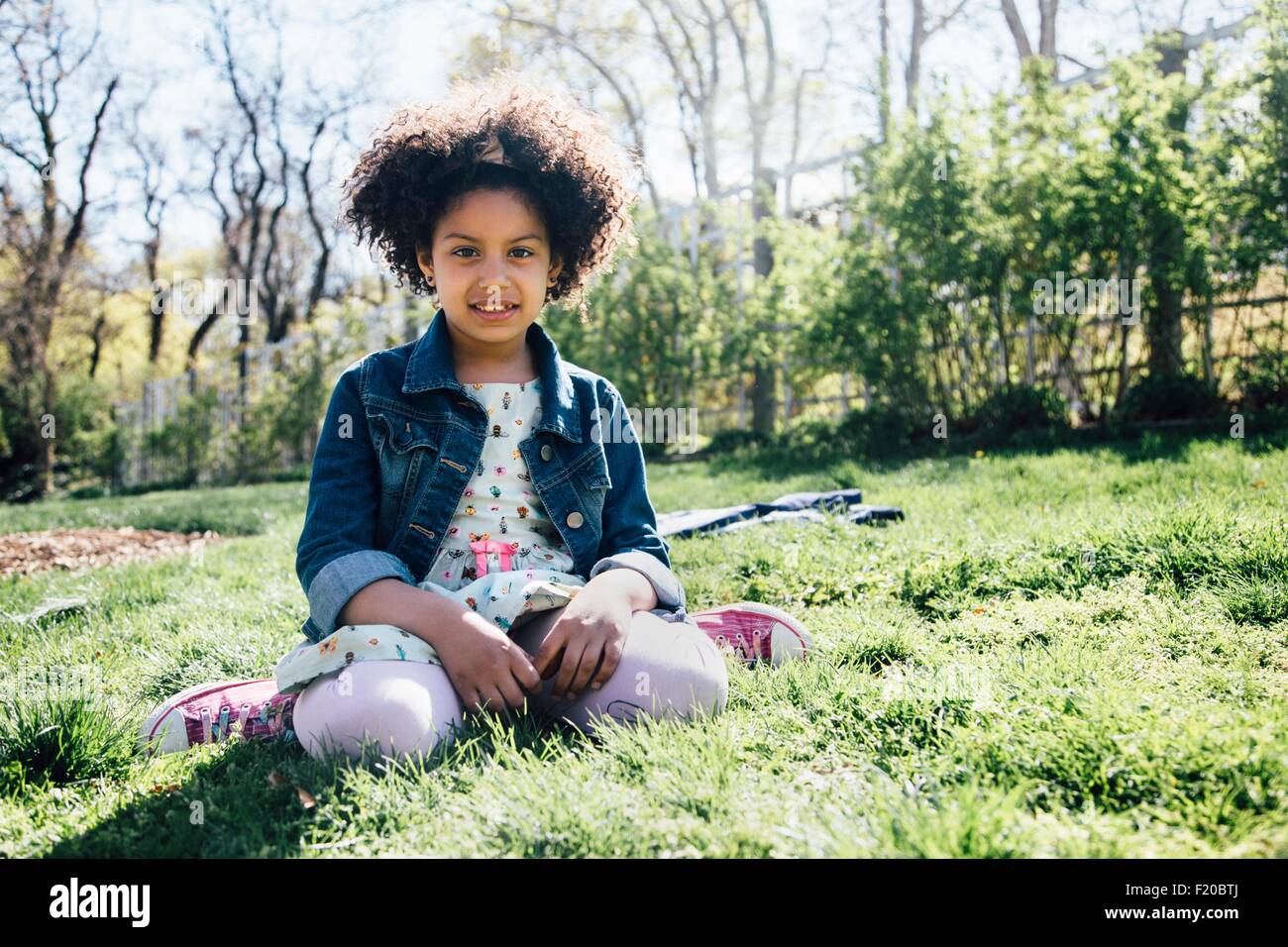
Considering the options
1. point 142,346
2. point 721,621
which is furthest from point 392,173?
point 142,346

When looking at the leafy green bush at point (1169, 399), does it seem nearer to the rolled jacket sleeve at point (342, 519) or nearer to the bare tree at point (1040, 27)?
the rolled jacket sleeve at point (342, 519)

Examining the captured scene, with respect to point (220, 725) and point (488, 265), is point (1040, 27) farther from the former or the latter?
point (220, 725)

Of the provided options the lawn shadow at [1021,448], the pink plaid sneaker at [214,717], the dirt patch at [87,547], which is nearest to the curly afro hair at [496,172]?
the pink plaid sneaker at [214,717]

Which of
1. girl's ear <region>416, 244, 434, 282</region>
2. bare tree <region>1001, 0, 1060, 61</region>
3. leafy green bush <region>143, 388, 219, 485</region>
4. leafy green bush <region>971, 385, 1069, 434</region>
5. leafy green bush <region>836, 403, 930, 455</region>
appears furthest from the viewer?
leafy green bush <region>143, 388, 219, 485</region>

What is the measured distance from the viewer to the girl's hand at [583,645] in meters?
1.75

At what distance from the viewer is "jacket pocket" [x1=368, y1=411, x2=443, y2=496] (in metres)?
2.00

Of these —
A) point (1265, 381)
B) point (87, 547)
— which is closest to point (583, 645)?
point (87, 547)

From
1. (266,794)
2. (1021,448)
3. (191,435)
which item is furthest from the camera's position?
(191,435)

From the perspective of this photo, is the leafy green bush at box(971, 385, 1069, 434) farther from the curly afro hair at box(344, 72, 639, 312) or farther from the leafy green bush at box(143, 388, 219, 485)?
the leafy green bush at box(143, 388, 219, 485)

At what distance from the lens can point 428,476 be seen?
2.01m

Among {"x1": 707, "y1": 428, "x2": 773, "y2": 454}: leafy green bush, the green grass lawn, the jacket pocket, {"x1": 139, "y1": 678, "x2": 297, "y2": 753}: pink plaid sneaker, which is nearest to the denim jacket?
the jacket pocket

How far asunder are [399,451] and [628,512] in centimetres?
55
